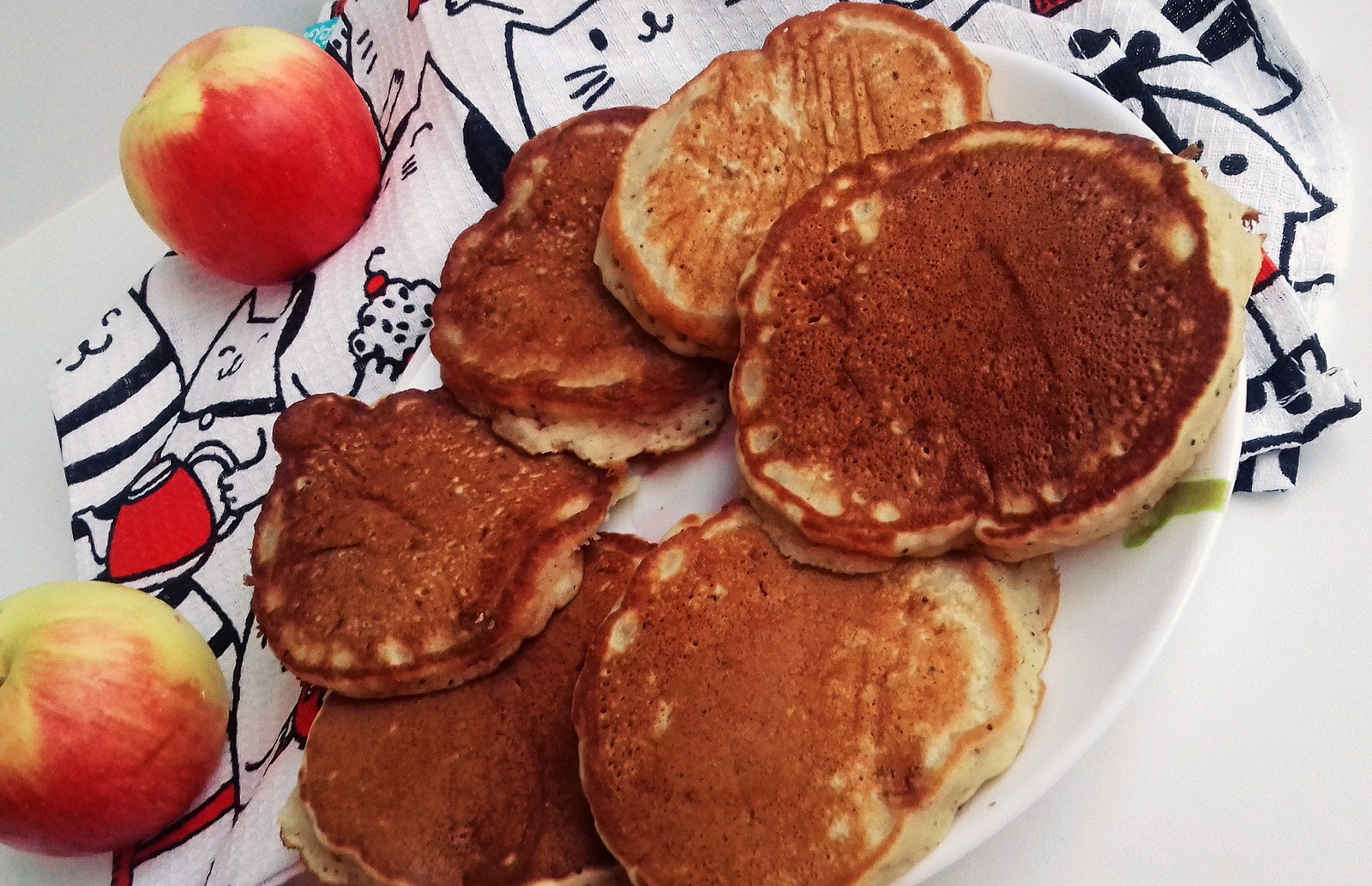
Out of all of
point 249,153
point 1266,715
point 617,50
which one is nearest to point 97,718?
point 249,153

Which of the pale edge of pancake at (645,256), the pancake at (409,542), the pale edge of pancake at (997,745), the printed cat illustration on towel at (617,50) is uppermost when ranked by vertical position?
the printed cat illustration on towel at (617,50)

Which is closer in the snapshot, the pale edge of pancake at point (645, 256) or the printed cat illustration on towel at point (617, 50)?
the pale edge of pancake at point (645, 256)

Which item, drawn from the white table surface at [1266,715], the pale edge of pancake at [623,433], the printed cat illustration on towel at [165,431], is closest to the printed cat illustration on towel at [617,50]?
the printed cat illustration on towel at [165,431]

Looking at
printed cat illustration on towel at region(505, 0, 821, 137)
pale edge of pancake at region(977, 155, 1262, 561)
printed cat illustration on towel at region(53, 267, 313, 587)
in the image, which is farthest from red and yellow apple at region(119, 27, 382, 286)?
pale edge of pancake at region(977, 155, 1262, 561)

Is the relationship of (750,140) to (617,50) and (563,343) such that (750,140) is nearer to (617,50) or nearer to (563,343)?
(563,343)

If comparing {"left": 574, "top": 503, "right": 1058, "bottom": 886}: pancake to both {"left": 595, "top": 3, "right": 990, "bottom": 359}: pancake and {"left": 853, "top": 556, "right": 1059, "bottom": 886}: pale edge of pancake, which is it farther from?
{"left": 595, "top": 3, "right": 990, "bottom": 359}: pancake

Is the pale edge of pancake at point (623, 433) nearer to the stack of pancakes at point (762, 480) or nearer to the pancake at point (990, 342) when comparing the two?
the stack of pancakes at point (762, 480)

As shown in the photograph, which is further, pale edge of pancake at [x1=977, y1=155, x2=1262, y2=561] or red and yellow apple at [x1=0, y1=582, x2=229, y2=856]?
red and yellow apple at [x1=0, y1=582, x2=229, y2=856]

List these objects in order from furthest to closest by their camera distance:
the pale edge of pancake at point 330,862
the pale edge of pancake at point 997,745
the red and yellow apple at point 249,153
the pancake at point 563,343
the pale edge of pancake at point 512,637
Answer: the red and yellow apple at point 249,153 → the pancake at point 563,343 → the pale edge of pancake at point 512,637 → the pale edge of pancake at point 330,862 → the pale edge of pancake at point 997,745
